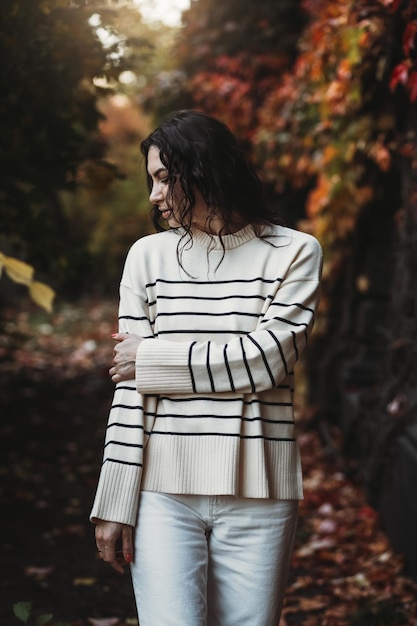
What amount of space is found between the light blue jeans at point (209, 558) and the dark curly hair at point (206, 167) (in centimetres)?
75

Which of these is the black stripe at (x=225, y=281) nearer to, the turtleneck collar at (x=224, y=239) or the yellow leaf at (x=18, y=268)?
the turtleneck collar at (x=224, y=239)

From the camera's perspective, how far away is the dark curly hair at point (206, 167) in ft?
6.98

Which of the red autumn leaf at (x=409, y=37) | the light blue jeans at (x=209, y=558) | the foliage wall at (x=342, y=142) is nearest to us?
the light blue jeans at (x=209, y=558)

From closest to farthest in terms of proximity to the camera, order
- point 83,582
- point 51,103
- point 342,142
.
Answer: point 51,103, point 83,582, point 342,142

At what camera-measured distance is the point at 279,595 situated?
213 cm

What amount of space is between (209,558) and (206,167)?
1.04 m

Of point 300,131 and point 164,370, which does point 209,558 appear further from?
point 300,131

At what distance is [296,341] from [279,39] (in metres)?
6.27

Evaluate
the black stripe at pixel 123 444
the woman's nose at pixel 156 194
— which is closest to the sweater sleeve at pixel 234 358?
the black stripe at pixel 123 444

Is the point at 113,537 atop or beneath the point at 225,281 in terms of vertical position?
beneath

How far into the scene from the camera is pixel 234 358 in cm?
205

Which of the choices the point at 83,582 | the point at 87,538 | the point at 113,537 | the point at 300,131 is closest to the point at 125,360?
the point at 113,537

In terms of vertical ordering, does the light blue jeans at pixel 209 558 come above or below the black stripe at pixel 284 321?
below

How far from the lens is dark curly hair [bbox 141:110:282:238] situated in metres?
2.13
